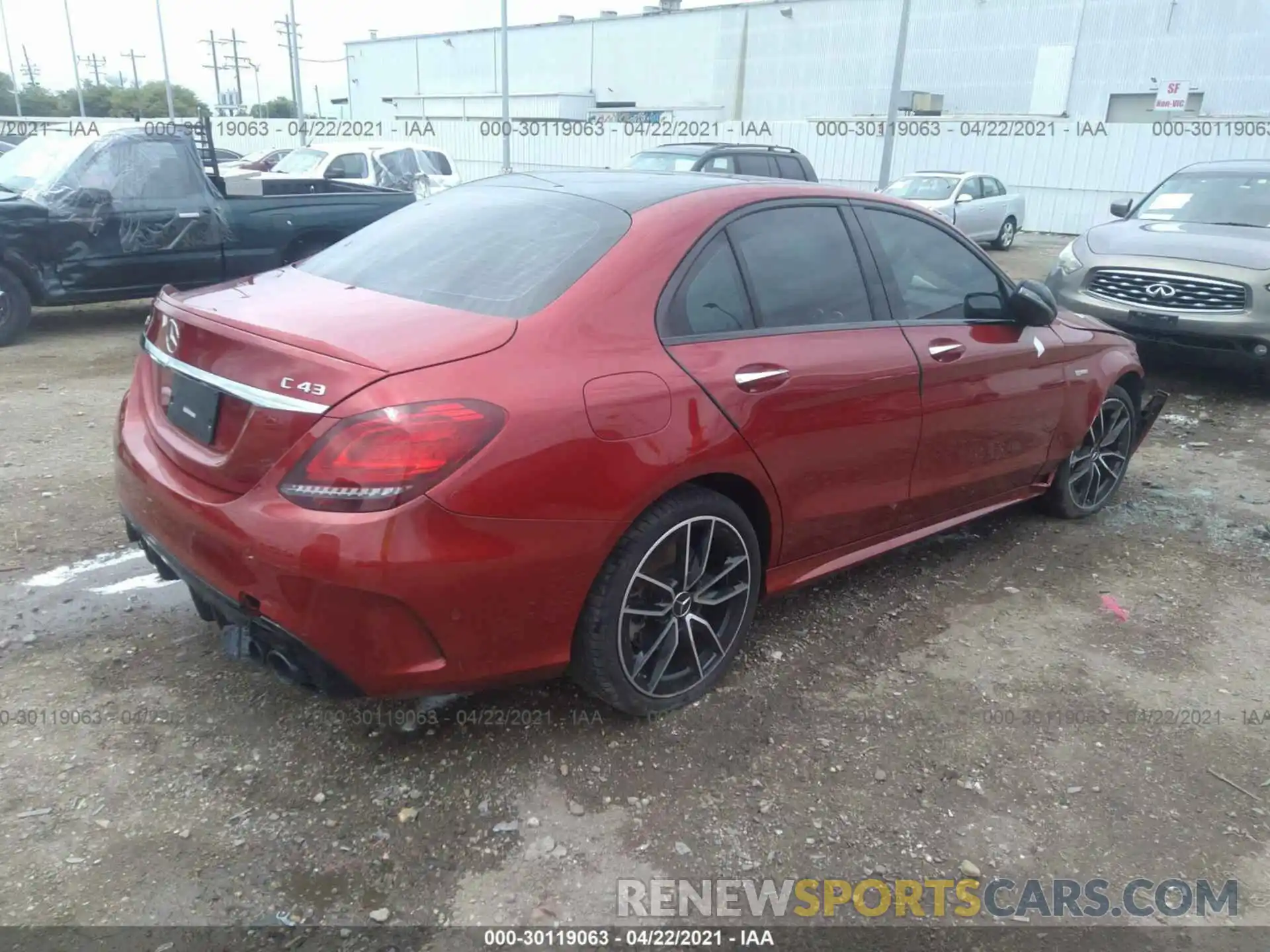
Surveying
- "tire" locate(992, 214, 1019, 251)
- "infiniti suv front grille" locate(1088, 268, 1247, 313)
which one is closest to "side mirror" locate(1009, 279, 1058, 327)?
"infiniti suv front grille" locate(1088, 268, 1247, 313)

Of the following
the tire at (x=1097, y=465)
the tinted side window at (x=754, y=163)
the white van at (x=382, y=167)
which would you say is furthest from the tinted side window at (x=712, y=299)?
the white van at (x=382, y=167)

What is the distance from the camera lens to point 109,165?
25.7 feet

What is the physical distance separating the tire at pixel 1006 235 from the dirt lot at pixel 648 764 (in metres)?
16.2

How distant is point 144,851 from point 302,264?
6.50 ft

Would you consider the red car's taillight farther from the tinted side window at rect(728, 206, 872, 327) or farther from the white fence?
the white fence

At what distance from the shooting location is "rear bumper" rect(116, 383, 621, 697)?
2256 mm

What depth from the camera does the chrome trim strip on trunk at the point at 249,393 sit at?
2295 mm

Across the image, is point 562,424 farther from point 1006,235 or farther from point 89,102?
point 89,102

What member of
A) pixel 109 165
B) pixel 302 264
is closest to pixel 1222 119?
pixel 109 165

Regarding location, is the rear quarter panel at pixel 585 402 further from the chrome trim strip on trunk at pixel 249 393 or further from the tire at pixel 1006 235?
the tire at pixel 1006 235

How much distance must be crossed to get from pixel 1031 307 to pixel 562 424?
7.85 ft

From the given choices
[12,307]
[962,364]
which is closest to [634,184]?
[962,364]

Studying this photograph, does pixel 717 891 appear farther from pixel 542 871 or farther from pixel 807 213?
pixel 807 213

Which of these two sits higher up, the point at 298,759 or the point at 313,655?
the point at 313,655
